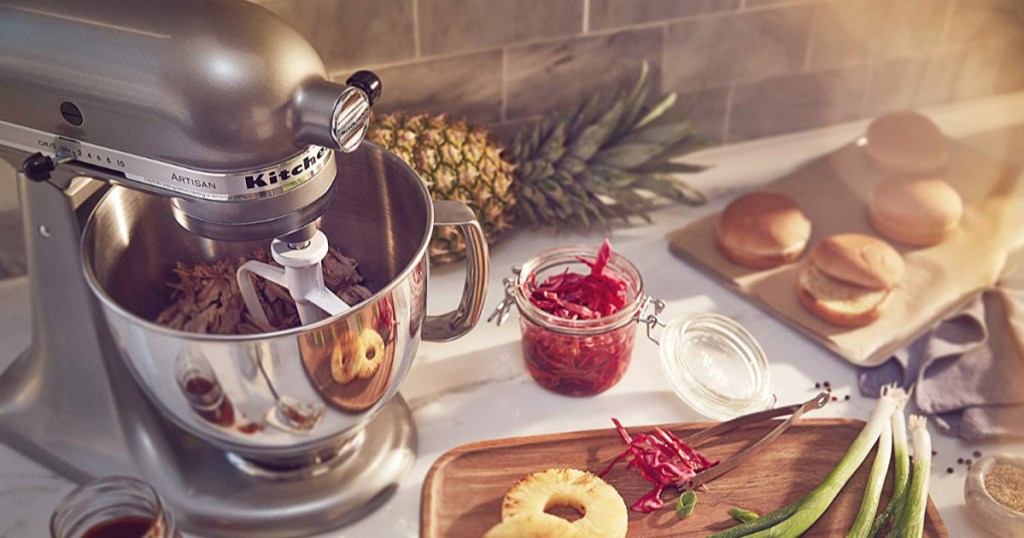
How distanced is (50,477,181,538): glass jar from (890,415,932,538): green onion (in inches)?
29.6

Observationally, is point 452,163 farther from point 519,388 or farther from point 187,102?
point 187,102

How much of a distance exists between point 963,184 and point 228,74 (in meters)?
1.29

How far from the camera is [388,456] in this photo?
1.06 meters

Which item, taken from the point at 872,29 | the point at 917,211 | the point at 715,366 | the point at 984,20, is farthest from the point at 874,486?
the point at 984,20

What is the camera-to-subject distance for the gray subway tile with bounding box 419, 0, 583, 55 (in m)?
1.31

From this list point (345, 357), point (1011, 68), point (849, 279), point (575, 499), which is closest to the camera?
point (345, 357)

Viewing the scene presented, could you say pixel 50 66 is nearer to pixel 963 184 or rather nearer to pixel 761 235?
pixel 761 235

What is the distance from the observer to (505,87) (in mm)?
1421

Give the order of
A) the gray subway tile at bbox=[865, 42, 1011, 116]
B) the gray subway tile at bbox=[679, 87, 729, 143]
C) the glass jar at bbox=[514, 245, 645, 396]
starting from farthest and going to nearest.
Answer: the gray subway tile at bbox=[865, 42, 1011, 116] → the gray subway tile at bbox=[679, 87, 729, 143] → the glass jar at bbox=[514, 245, 645, 396]

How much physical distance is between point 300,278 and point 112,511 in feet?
0.98

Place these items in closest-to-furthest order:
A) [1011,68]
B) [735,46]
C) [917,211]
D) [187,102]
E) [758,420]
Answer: [187,102], [758,420], [917,211], [735,46], [1011,68]

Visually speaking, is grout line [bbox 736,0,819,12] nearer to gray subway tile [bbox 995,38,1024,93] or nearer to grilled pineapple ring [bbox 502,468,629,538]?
gray subway tile [bbox 995,38,1024,93]

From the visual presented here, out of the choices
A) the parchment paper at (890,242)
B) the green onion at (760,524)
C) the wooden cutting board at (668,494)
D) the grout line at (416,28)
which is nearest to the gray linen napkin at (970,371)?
the parchment paper at (890,242)

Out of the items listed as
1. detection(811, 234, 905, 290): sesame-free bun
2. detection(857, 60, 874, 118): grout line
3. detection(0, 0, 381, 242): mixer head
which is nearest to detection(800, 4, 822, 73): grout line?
detection(857, 60, 874, 118): grout line
